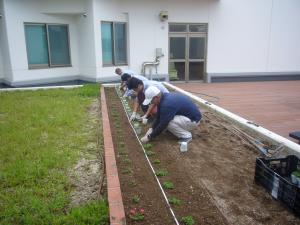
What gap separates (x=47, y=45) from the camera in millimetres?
11648

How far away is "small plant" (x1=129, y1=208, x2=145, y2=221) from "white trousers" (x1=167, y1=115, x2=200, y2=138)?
87.0 inches

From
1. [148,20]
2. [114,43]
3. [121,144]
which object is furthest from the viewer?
[148,20]

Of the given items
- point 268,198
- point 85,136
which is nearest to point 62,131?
point 85,136

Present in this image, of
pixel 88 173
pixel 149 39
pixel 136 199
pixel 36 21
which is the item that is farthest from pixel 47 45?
pixel 136 199

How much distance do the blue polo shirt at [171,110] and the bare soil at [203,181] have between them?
0.35 meters

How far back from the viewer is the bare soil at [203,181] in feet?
10.00

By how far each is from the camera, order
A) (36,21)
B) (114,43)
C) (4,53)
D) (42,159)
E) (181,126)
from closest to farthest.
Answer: (42,159), (181,126), (4,53), (36,21), (114,43)

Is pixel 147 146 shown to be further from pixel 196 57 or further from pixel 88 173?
pixel 196 57

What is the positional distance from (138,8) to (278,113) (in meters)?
7.35

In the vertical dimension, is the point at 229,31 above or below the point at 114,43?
above

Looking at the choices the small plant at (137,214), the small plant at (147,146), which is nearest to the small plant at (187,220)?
the small plant at (137,214)

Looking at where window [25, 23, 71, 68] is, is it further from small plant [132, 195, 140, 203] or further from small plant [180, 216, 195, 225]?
small plant [180, 216, 195, 225]

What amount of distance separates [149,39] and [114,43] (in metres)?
1.58

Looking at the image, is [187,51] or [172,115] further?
[187,51]
